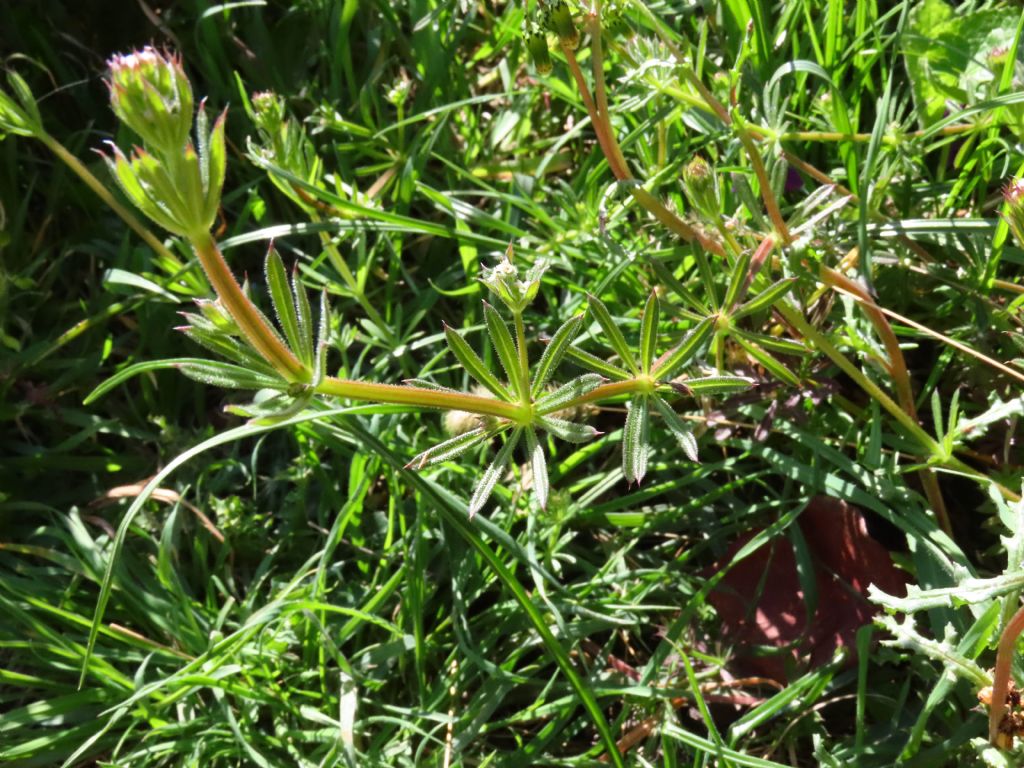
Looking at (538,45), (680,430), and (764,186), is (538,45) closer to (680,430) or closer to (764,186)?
(764,186)

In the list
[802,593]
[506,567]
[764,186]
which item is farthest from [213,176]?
[802,593]

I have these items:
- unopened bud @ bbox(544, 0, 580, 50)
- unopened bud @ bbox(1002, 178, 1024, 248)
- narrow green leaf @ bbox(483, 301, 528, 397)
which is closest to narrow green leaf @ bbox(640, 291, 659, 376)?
narrow green leaf @ bbox(483, 301, 528, 397)

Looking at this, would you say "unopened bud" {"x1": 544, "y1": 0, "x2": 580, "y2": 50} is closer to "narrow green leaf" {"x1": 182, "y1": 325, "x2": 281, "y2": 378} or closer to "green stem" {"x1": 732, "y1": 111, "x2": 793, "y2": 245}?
"green stem" {"x1": 732, "y1": 111, "x2": 793, "y2": 245}

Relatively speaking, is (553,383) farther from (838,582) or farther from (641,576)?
(838,582)

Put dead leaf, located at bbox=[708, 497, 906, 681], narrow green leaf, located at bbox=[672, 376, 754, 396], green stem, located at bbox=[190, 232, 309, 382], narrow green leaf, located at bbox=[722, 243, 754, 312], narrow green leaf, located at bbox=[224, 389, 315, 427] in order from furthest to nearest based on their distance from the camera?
1. dead leaf, located at bbox=[708, 497, 906, 681]
2. narrow green leaf, located at bbox=[722, 243, 754, 312]
3. narrow green leaf, located at bbox=[672, 376, 754, 396]
4. narrow green leaf, located at bbox=[224, 389, 315, 427]
5. green stem, located at bbox=[190, 232, 309, 382]

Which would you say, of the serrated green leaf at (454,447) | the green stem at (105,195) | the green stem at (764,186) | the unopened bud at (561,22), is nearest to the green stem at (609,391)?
the serrated green leaf at (454,447)

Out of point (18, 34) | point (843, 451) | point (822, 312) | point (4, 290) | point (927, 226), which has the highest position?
point (18, 34)

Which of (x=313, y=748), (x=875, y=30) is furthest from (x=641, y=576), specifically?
(x=875, y=30)
